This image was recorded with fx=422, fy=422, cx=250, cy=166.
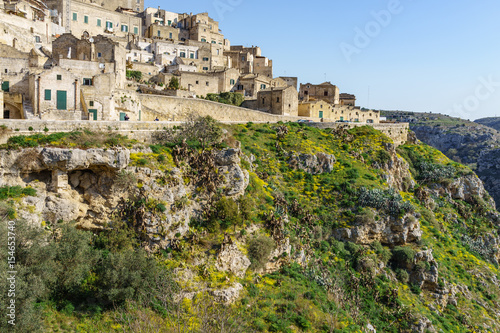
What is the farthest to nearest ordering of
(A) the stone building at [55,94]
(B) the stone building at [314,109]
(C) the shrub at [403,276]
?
(B) the stone building at [314,109]
(C) the shrub at [403,276]
(A) the stone building at [55,94]

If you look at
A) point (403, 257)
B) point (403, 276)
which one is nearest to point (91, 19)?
Answer: point (403, 257)

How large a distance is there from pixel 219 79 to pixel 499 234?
33160 mm

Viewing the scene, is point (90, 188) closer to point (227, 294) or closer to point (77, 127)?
point (77, 127)

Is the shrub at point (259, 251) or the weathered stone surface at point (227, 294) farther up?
the shrub at point (259, 251)

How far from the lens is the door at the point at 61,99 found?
2593 centimetres

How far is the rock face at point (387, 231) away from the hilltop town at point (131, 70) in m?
14.4

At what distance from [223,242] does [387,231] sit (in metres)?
14.4

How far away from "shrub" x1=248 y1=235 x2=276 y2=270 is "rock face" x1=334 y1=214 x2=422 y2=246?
326 inches

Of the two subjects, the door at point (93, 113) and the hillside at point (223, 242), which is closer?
the hillside at point (223, 242)

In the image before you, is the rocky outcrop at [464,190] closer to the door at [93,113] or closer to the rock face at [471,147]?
the door at [93,113]

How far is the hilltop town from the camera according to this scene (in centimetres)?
2655

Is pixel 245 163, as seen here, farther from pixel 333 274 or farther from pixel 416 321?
pixel 416 321

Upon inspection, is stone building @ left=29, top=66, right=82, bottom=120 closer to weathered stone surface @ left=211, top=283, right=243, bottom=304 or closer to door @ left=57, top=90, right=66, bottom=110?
door @ left=57, top=90, right=66, bottom=110

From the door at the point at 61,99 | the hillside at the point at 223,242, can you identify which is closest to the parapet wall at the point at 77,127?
the hillside at the point at 223,242
